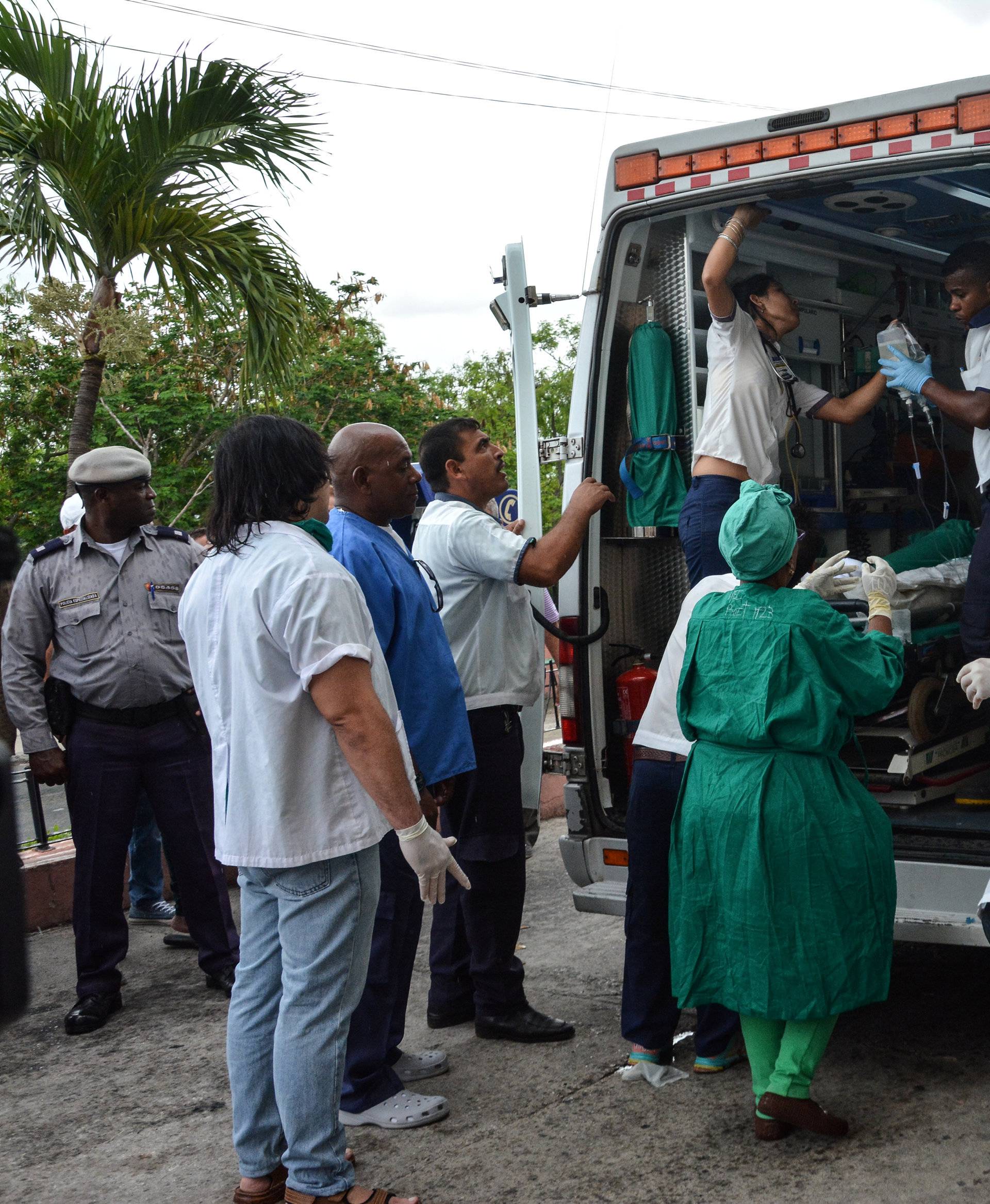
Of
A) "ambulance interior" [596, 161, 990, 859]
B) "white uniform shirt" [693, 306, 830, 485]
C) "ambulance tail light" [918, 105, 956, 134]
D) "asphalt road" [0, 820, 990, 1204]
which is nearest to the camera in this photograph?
"asphalt road" [0, 820, 990, 1204]

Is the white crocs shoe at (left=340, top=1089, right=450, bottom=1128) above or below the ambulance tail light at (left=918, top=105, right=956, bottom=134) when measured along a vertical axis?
below

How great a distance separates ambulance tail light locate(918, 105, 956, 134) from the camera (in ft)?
12.0

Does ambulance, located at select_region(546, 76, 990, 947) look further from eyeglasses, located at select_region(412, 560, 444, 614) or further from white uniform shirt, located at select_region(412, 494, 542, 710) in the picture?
eyeglasses, located at select_region(412, 560, 444, 614)

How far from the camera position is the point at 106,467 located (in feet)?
15.4

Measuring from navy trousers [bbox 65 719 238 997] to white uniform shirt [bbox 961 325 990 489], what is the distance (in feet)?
9.44

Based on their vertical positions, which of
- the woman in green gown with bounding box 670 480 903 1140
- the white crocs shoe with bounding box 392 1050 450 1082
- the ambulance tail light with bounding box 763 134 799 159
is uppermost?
the ambulance tail light with bounding box 763 134 799 159

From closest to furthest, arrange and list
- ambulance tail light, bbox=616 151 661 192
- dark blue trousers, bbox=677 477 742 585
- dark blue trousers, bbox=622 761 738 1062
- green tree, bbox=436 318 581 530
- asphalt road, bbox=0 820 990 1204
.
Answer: asphalt road, bbox=0 820 990 1204
dark blue trousers, bbox=622 761 738 1062
ambulance tail light, bbox=616 151 661 192
dark blue trousers, bbox=677 477 742 585
green tree, bbox=436 318 581 530

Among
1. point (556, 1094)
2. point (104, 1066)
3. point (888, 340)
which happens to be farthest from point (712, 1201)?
point (888, 340)

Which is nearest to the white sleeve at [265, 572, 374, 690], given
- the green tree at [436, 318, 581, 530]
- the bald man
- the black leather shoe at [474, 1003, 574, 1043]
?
the bald man

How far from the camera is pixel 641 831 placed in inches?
150

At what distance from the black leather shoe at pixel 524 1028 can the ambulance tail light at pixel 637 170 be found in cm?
262

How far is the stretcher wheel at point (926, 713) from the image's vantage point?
14.7 feet

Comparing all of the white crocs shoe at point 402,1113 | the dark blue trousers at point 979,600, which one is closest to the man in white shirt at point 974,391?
the dark blue trousers at point 979,600

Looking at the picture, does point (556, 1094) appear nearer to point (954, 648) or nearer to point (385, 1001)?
point (385, 1001)
